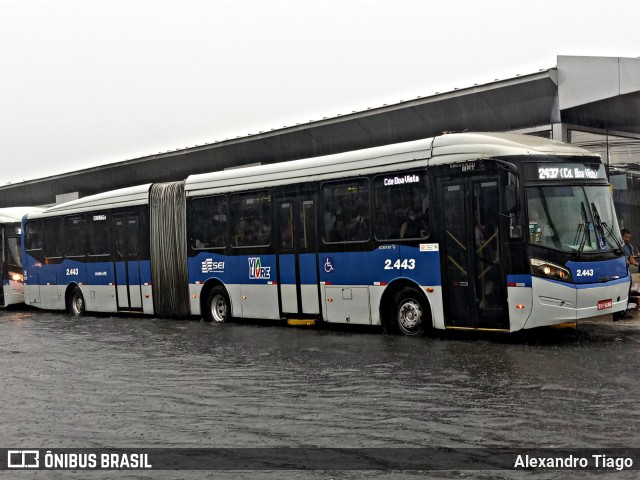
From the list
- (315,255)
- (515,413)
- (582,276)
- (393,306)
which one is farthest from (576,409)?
(315,255)

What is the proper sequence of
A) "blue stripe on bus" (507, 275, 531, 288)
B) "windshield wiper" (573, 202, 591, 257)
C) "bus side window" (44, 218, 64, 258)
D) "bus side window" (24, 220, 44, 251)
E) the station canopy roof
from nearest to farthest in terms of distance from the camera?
"blue stripe on bus" (507, 275, 531, 288) → "windshield wiper" (573, 202, 591, 257) → the station canopy roof → "bus side window" (44, 218, 64, 258) → "bus side window" (24, 220, 44, 251)

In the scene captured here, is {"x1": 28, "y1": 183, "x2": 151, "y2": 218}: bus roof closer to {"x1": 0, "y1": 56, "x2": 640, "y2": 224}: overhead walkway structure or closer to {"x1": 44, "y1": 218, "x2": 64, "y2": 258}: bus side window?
{"x1": 44, "y1": 218, "x2": 64, "y2": 258}: bus side window

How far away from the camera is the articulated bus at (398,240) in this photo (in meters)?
13.5

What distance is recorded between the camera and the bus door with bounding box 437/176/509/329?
13.7 metres

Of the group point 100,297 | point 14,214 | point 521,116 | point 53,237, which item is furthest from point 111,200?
point 521,116

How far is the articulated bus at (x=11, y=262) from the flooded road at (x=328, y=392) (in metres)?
13.4

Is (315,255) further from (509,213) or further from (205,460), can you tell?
(205,460)

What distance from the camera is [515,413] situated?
845cm

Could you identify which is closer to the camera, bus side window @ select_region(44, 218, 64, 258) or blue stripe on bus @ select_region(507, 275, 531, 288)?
blue stripe on bus @ select_region(507, 275, 531, 288)

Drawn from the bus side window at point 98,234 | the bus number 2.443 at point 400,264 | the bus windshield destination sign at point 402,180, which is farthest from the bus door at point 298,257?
the bus side window at point 98,234

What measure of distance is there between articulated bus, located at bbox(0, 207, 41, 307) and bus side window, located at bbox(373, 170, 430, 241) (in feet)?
55.0

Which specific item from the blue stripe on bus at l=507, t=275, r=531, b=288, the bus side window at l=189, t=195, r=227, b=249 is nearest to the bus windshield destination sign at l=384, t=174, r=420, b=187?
the blue stripe on bus at l=507, t=275, r=531, b=288

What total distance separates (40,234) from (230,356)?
15.4 m

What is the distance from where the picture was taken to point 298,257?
690 inches
